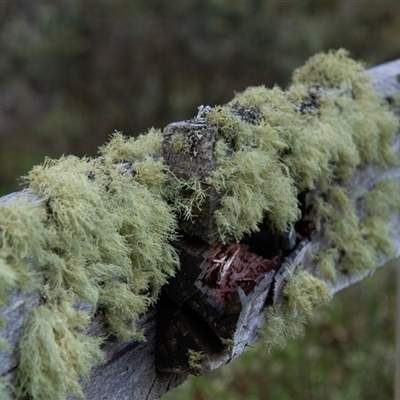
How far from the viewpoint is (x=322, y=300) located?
129cm

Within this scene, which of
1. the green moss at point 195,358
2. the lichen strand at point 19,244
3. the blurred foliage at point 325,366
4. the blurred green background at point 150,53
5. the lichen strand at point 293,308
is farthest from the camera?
the blurred green background at point 150,53

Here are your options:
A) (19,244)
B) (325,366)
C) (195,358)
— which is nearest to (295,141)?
(195,358)

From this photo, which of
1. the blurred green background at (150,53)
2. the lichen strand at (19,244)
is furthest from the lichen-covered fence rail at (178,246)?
the blurred green background at (150,53)

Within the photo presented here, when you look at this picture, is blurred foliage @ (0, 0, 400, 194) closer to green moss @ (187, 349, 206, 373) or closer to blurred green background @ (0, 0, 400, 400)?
blurred green background @ (0, 0, 400, 400)

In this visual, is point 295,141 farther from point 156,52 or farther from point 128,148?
point 156,52

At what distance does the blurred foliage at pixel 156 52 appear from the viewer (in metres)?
5.71

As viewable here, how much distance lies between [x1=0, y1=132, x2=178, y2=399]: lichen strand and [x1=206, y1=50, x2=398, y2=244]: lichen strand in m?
0.15

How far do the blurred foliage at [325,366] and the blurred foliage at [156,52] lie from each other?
8.78ft

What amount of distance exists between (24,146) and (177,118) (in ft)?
6.17

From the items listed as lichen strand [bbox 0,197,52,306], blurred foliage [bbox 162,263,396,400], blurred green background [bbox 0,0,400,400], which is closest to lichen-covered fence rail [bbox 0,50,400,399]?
lichen strand [bbox 0,197,52,306]

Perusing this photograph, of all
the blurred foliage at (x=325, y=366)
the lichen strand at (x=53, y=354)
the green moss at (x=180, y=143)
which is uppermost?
the green moss at (x=180, y=143)

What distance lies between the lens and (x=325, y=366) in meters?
4.23

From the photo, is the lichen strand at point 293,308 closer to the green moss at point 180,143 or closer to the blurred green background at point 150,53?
the green moss at point 180,143

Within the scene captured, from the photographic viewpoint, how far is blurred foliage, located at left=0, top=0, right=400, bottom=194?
571 centimetres
